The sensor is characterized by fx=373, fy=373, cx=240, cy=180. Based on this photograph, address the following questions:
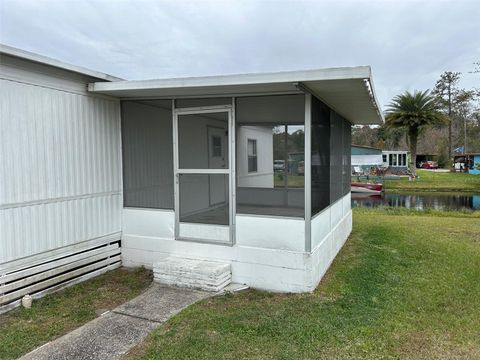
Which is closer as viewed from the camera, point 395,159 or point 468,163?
point 395,159

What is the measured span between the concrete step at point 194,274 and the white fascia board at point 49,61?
93.4 inches

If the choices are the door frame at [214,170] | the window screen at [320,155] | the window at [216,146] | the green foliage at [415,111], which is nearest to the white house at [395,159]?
the green foliage at [415,111]

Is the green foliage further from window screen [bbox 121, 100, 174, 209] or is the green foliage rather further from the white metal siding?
the white metal siding

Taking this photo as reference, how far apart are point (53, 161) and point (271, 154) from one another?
8.52 ft

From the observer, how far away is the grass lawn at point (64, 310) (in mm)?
3121

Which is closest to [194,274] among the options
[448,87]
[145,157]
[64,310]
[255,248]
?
[255,248]

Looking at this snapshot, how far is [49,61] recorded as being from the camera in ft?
12.7

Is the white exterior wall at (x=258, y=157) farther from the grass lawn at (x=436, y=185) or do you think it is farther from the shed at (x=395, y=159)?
the shed at (x=395, y=159)

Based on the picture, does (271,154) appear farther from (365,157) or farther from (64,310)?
(365,157)

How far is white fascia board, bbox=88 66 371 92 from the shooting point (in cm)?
353

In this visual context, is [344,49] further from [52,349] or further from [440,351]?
[52,349]

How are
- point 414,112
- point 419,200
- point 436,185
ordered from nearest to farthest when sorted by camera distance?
1. point 419,200
2. point 436,185
3. point 414,112

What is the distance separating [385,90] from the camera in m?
36.1

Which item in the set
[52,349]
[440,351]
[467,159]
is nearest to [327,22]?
[440,351]
